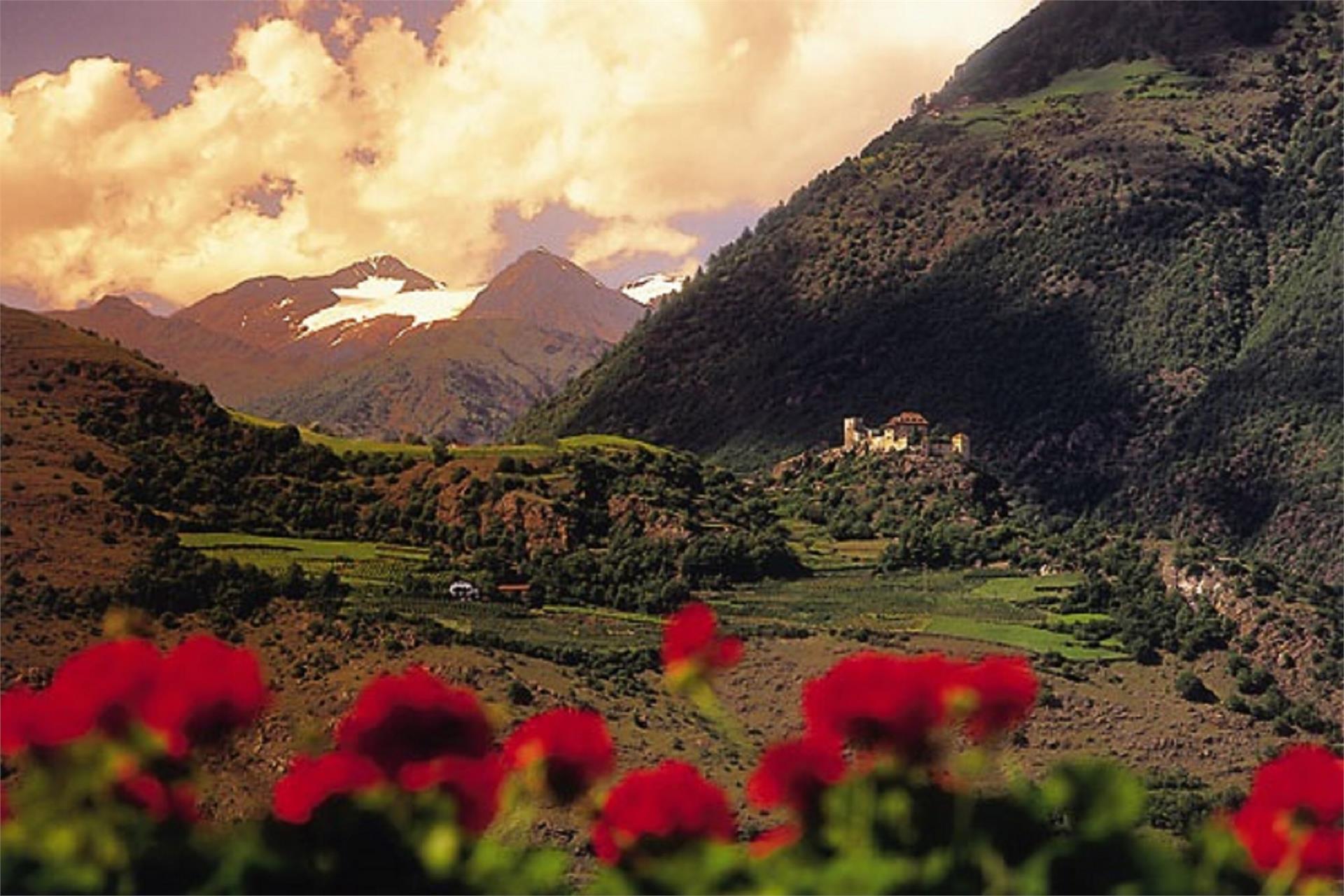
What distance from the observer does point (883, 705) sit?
230cm

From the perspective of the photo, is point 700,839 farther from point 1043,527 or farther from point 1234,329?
point 1234,329

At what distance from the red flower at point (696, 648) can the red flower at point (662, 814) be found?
0.79 ft

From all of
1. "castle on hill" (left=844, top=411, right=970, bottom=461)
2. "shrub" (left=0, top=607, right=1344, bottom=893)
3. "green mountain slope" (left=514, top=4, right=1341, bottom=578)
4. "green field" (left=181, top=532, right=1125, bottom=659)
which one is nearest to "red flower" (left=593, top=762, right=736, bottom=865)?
"shrub" (left=0, top=607, right=1344, bottom=893)

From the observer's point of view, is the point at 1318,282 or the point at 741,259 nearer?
the point at 1318,282

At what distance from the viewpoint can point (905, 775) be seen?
2363 millimetres

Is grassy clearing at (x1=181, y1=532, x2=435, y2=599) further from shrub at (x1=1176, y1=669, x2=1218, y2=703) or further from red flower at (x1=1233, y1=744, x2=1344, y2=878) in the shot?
red flower at (x1=1233, y1=744, x2=1344, y2=878)

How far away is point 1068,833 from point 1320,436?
8656 centimetres

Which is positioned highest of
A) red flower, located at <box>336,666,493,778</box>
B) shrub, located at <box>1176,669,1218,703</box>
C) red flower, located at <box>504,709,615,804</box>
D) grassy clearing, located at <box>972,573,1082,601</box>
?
red flower, located at <box>336,666,493,778</box>

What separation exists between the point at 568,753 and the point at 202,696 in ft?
2.04

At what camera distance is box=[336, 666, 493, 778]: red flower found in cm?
236

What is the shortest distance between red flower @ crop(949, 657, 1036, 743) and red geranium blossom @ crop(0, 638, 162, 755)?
4.07ft

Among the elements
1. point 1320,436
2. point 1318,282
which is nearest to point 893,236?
point 1318,282

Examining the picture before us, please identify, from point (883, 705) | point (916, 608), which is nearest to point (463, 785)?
point (883, 705)

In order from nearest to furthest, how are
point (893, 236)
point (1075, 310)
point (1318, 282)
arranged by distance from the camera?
point (1318, 282)
point (1075, 310)
point (893, 236)
